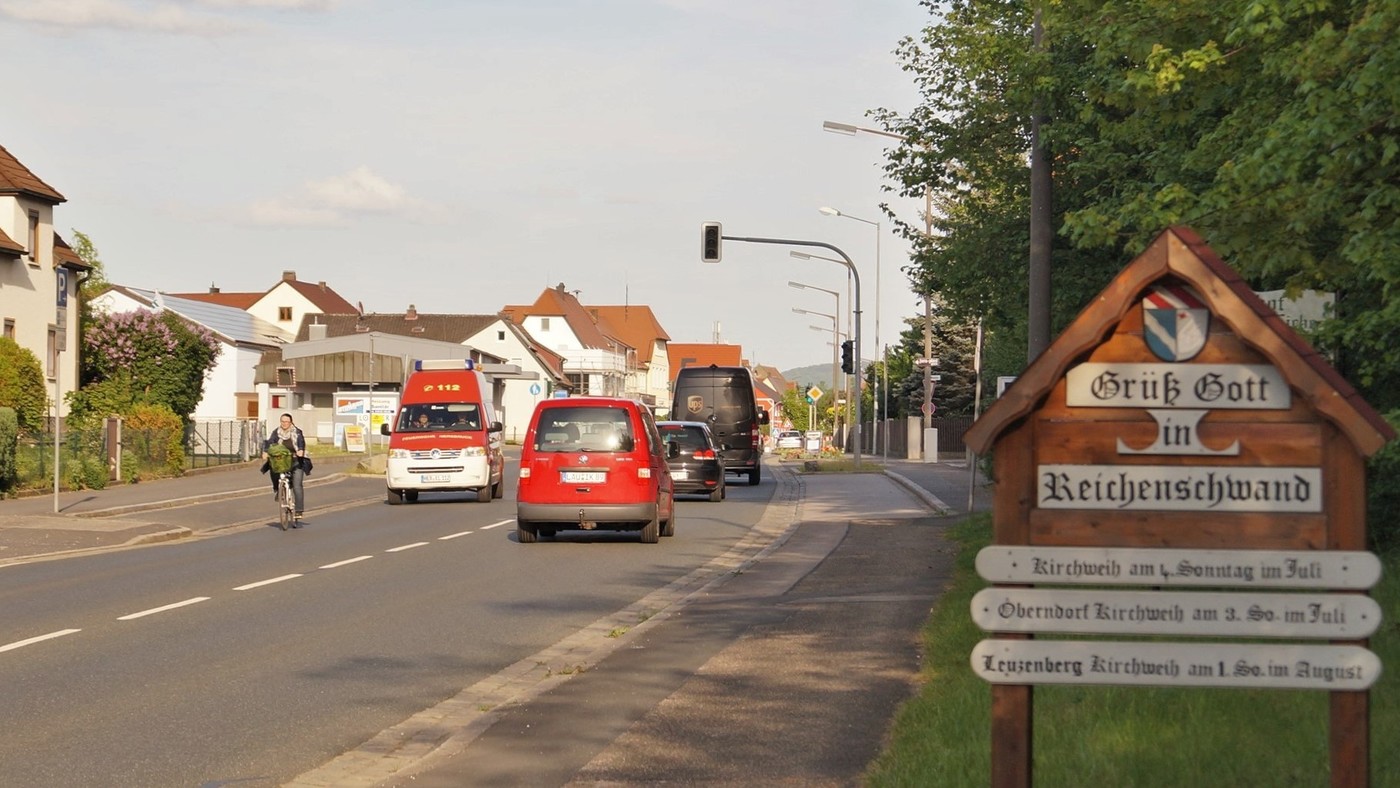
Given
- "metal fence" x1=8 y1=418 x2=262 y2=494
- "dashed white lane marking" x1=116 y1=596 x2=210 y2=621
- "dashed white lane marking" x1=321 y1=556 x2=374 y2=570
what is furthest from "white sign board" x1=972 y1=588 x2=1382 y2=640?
"metal fence" x1=8 y1=418 x2=262 y2=494

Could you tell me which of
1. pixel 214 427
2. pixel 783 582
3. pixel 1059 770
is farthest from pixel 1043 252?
pixel 214 427

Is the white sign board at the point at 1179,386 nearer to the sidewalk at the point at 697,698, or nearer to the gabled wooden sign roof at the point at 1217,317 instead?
the gabled wooden sign roof at the point at 1217,317

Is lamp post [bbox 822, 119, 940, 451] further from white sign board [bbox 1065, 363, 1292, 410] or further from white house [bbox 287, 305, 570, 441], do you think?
white house [bbox 287, 305, 570, 441]

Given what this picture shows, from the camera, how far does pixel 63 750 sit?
26.5ft

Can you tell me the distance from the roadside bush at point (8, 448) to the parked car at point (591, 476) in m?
12.8

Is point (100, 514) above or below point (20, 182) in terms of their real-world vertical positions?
→ below

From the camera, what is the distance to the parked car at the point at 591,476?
21.9 metres

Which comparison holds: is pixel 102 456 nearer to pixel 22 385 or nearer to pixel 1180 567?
pixel 22 385

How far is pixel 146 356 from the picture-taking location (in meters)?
49.1

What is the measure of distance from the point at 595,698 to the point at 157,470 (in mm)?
33692

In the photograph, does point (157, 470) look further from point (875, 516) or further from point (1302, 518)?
point (1302, 518)

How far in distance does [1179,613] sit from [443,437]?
2794cm

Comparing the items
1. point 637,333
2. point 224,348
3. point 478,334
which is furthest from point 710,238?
point 637,333

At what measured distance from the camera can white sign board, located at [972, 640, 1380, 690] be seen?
5.51 metres
